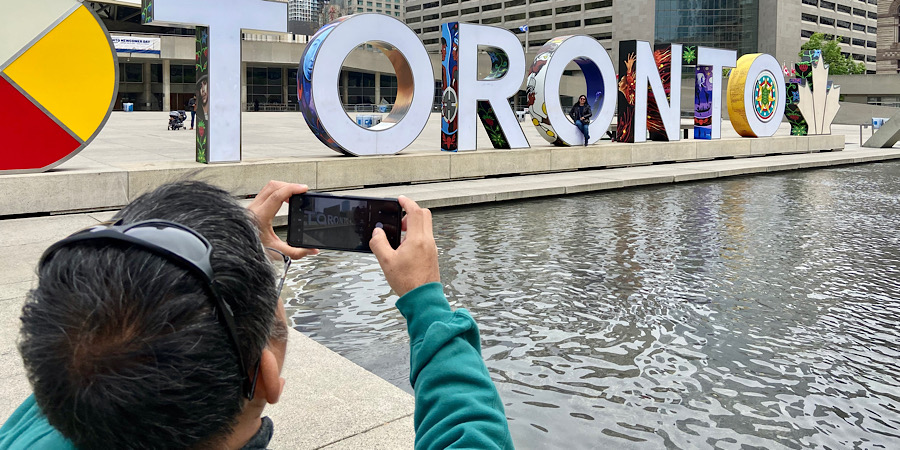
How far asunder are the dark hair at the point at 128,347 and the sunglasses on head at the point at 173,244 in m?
0.01

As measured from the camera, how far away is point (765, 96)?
70.3ft

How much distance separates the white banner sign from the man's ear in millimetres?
59281

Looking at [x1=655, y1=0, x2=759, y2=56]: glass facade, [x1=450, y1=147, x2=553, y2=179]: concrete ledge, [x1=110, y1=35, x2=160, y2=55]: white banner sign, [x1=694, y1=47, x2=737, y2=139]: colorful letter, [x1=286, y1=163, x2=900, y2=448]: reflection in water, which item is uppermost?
[x1=655, y1=0, x2=759, y2=56]: glass facade

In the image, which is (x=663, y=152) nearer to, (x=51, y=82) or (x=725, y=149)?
(x=725, y=149)

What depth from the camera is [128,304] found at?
927 millimetres

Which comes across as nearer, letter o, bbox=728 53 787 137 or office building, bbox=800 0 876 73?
letter o, bbox=728 53 787 137

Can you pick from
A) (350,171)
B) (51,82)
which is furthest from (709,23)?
(51,82)

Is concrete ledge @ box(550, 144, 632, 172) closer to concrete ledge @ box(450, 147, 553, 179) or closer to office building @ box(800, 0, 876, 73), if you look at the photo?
concrete ledge @ box(450, 147, 553, 179)

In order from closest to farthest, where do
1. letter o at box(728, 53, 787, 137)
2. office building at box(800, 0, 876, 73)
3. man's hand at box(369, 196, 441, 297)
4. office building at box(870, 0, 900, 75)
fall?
man's hand at box(369, 196, 441, 297) → letter o at box(728, 53, 787, 137) → office building at box(800, 0, 876, 73) → office building at box(870, 0, 900, 75)

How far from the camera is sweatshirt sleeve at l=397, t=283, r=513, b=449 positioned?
126 centimetres

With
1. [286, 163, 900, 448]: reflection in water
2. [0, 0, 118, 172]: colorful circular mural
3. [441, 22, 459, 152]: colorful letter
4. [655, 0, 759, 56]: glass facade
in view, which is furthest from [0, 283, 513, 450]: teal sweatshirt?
[655, 0, 759, 56]: glass facade

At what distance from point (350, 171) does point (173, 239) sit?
11.5 m

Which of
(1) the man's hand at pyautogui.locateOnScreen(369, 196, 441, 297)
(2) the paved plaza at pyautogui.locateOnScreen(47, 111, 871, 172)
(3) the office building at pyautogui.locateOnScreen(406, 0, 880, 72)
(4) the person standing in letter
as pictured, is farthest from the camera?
(3) the office building at pyautogui.locateOnScreen(406, 0, 880, 72)

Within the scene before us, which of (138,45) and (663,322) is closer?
(663,322)
